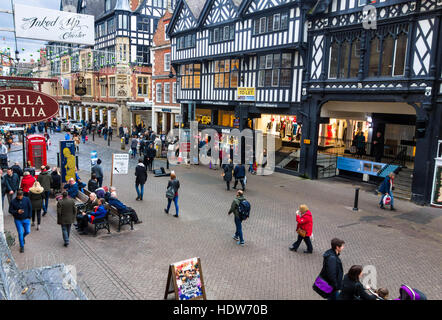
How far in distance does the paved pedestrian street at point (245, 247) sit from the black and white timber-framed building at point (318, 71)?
15.4 ft

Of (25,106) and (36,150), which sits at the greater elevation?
(25,106)

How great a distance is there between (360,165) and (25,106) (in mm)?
16555

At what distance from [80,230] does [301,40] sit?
1523 centimetres

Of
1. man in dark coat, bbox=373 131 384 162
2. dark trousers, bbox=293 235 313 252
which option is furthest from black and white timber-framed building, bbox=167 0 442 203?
dark trousers, bbox=293 235 313 252

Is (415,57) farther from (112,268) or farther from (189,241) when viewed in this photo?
(112,268)

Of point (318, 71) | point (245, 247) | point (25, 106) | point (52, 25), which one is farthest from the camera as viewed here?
point (318, 71)

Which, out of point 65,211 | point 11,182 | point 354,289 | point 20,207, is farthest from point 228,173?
point 354,289

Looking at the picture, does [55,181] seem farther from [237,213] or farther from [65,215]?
[237,213]

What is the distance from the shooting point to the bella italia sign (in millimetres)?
10430

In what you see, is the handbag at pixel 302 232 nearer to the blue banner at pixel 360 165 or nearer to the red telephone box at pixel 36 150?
the blue banner at pixel 360 165

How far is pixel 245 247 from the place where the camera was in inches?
392

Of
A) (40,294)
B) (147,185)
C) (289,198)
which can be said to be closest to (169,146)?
(147,185)

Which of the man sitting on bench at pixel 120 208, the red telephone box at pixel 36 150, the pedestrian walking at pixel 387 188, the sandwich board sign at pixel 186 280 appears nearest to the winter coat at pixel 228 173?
the man sitting on bench at pixel 120 208

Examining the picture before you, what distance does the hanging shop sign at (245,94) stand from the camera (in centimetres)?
2277
